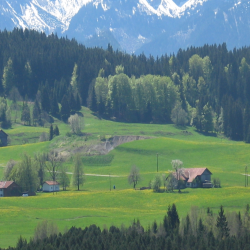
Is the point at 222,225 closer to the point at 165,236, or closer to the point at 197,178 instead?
the point at 165,236

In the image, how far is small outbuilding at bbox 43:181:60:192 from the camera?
14050cm

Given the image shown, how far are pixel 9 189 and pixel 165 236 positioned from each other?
48686 millimetres

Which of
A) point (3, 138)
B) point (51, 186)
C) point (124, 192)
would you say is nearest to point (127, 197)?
point (124, 192)

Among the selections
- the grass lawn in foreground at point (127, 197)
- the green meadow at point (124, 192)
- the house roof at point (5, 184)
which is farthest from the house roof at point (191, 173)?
the house roof at point (5, 184)

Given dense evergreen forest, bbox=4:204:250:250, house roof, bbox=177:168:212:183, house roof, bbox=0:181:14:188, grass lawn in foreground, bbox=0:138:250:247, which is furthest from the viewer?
house roof, bbox=177:168:212:183

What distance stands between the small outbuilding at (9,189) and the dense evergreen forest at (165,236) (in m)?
41.3

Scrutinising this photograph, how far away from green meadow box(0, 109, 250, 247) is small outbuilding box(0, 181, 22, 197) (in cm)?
462

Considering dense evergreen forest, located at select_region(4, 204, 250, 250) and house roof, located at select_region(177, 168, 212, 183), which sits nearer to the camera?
dense evergreen forest, located at select_region(4, 204, 250, 250)

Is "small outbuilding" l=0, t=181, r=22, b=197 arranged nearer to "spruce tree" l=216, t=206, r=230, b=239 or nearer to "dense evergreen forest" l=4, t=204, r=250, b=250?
"dense evergreen forest" l=4, t=204, r=250, b=250

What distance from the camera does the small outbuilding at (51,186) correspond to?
14050 cm

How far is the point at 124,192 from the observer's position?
421 ft

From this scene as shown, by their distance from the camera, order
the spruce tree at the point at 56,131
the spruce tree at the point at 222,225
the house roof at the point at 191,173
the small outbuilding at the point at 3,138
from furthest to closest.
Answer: the spruce tree at the point at 56,131
the small outbuilding at the point at 3,138
the house roof at the point at 191,173
the spruce tree at the point at 222,225

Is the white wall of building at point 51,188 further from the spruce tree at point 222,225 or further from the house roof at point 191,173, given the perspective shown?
the spruce tree at point 222,225

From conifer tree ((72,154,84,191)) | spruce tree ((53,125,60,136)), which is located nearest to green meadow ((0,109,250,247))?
conifer tree ((72,154,84,191))
